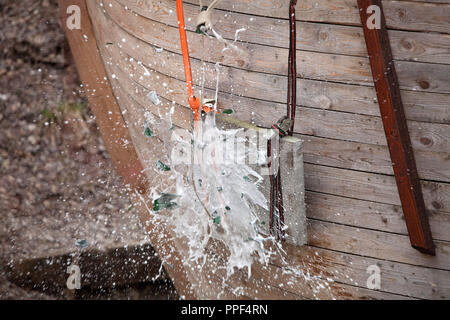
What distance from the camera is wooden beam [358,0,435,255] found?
1.44m

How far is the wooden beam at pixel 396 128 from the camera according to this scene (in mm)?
1440

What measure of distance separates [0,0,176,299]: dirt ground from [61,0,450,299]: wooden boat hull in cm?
181

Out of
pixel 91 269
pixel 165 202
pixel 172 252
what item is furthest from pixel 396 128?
pixel 91 269

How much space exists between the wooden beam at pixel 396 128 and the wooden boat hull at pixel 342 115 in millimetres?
33

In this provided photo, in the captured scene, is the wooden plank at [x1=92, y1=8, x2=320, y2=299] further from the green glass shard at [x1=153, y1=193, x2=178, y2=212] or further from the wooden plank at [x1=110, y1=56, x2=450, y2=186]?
the wooden plank at [x1=110, y1=56, x2=450, y2=186]

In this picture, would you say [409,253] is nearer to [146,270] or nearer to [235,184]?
[235,184]

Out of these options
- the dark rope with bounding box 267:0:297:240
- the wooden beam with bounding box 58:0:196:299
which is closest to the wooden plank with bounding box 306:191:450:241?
the dark rope with bounding box 267:0:297:240

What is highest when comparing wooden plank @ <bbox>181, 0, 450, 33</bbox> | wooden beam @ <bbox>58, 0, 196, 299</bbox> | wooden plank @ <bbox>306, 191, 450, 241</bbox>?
wooden beam @ <bbox>58, 0, 196, 299</bbox>

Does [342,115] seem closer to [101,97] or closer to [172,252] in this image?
[172,252]

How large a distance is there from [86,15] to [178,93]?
58.0 inches

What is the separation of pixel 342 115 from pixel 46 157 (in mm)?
3347

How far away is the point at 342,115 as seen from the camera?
5.19ft

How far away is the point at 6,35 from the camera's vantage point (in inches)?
177

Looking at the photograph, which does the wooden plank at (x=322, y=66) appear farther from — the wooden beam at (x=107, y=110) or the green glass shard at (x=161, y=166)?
the wooden beam at (x=107, y=110)
